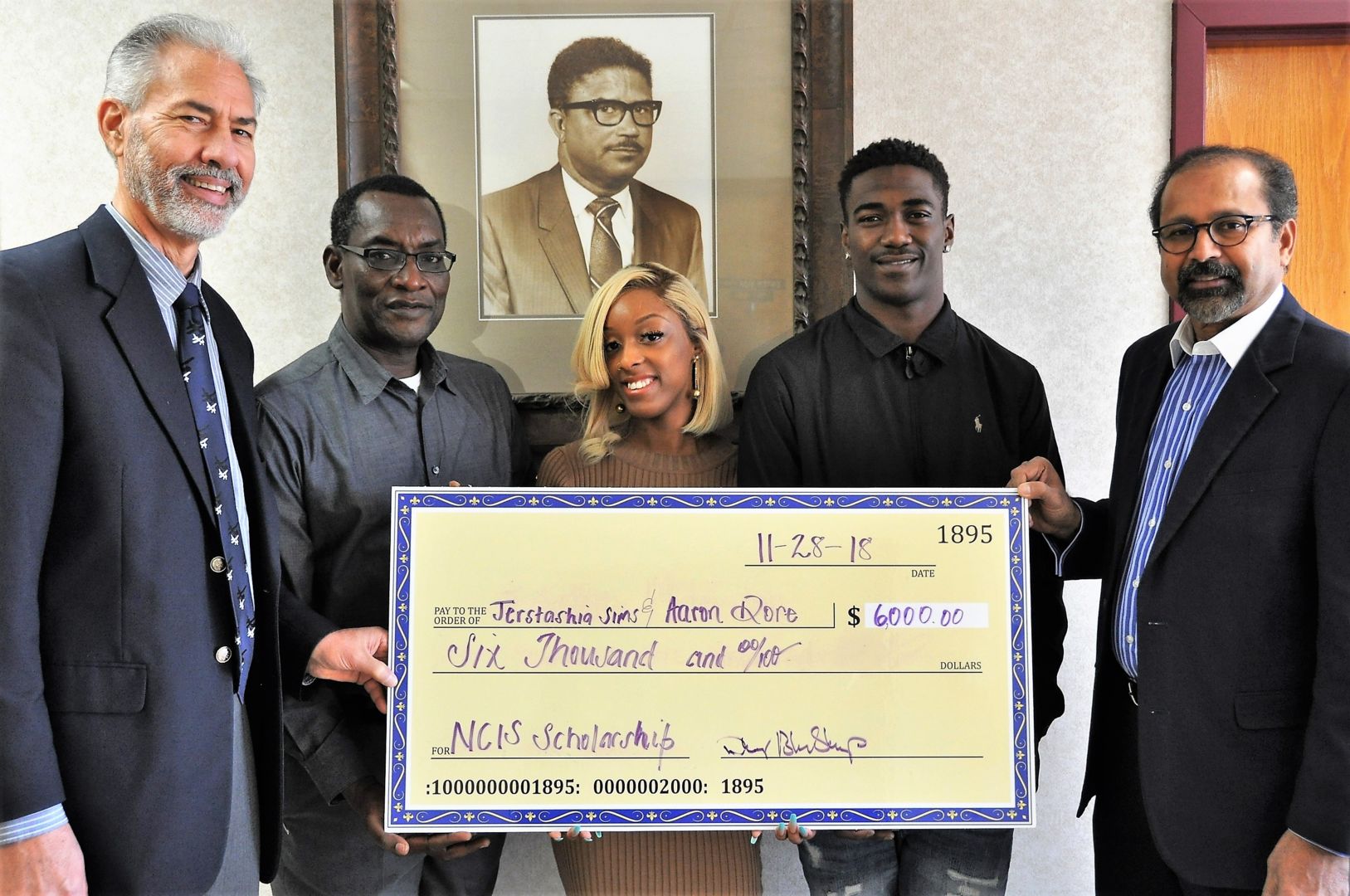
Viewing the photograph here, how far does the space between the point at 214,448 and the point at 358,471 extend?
1.16 ft

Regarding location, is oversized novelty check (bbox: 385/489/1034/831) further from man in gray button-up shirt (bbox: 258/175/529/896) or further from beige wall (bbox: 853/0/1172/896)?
beige wall (bbox: 853/0/1172/896)

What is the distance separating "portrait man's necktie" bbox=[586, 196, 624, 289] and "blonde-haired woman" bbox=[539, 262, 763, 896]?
0.63 ft

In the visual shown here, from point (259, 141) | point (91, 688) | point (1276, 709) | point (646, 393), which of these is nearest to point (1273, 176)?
point (1276, 709)

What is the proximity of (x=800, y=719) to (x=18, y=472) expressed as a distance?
1.25 m

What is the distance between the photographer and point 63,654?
1281 mm

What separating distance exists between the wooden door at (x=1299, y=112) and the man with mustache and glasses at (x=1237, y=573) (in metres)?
0.80

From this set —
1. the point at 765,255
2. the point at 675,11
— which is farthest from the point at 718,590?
the point at 675,11

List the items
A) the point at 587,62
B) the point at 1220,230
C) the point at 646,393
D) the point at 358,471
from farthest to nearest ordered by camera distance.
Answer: the point at 587,62 → the point at 646,393 → the point at 358,471 → the point at 1220,230

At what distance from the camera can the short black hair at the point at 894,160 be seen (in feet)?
6.01

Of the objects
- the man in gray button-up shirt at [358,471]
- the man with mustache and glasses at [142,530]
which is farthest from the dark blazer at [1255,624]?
the man with mustache and glasses at [142,530]

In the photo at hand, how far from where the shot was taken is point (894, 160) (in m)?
1.83
